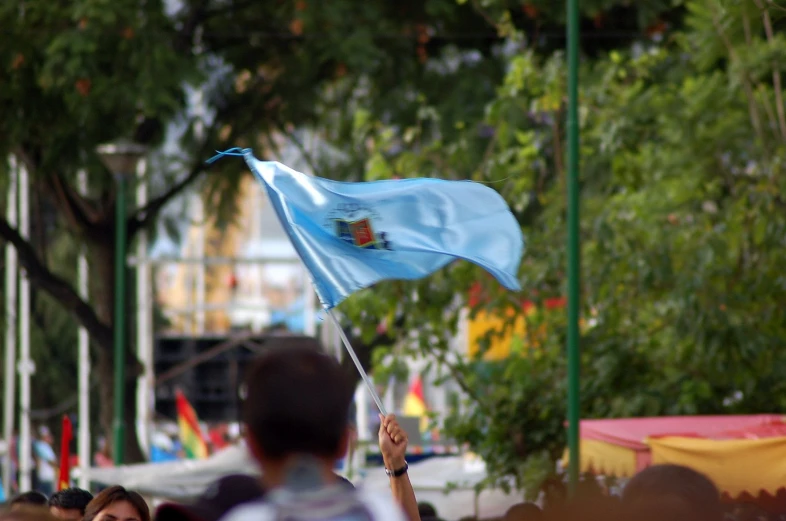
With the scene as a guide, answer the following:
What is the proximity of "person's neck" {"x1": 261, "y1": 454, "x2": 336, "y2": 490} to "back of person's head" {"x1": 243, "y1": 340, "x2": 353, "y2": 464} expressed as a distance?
0.4 inches

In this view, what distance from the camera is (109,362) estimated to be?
1788cm

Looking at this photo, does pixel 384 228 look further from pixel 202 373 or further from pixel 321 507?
pixel 202 373

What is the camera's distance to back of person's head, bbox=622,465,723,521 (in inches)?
138

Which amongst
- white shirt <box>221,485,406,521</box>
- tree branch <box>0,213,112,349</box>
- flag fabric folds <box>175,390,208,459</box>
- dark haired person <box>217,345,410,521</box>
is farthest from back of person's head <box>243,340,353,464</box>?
flag fabric folds <box>175,390,208,459</box>

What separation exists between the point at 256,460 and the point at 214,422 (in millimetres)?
29770

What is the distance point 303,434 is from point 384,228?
3.02 meters

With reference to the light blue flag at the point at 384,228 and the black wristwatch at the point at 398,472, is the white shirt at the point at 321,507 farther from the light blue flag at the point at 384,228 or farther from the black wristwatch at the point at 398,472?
the light blue flag at the point at 384,228

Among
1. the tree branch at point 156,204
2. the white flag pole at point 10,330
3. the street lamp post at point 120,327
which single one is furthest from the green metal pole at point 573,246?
the white flag pole at point 10,330

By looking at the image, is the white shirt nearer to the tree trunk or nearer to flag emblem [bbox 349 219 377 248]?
flag emblem [bbox 349 219 377 248]

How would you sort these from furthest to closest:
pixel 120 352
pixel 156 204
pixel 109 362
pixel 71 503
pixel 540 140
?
pixel 156 204, pixel 109 362, pixel 120 352, pixel 540 140, pixel 71 503

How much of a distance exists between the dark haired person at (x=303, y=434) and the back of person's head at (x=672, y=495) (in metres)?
0.86

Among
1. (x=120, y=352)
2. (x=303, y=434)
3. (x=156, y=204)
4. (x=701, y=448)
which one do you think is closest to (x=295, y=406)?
(x=303, y=434)

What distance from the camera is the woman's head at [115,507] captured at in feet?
17.1

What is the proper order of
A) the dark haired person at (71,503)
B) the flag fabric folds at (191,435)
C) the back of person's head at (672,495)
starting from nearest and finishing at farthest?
the back of person's head at (672,495)
the dark haired person at (71,503)
the flag fabric folds at (191,435)
